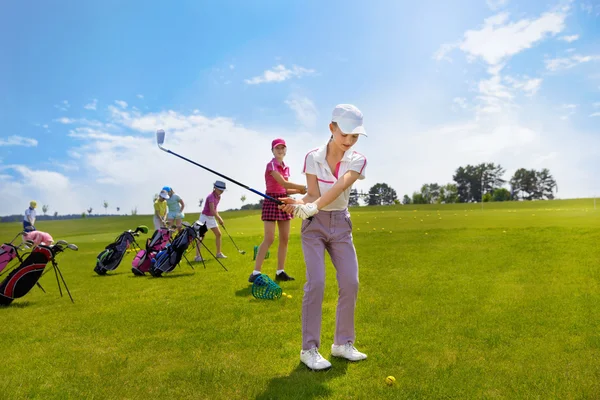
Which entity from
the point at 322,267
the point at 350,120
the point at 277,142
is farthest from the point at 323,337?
the point at 277,142

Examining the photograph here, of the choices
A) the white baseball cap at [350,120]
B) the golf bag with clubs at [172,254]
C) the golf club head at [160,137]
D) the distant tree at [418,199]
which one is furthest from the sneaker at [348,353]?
the distant tree at [418,199]

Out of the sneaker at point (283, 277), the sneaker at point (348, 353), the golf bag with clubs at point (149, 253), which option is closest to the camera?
the sneaker at point (348, 353)

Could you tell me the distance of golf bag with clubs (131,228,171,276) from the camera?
11203mm

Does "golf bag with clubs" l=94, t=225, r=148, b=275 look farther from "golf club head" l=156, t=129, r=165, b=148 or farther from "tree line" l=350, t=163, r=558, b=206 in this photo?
"tree line" l=350, t=163, r=558, b=206

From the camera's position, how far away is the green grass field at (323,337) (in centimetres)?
414

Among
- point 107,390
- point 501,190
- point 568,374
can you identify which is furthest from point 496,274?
point 501,190

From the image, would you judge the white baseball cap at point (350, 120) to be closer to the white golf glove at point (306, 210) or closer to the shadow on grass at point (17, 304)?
the white golf glove at point (306, 210)

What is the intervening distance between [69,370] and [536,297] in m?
6.26

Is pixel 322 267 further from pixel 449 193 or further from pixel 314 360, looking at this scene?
pixel 449 193

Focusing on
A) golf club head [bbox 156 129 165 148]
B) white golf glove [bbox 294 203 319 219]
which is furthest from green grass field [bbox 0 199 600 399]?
golf club head [bbox 156 129 165 148]

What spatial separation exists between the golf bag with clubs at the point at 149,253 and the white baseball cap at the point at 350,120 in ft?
26.1

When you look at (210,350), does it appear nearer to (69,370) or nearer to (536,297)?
(69,370)

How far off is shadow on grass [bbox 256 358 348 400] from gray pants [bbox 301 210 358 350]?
256 mm

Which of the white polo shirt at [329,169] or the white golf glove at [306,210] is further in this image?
the white polo shirt at [329,169]
